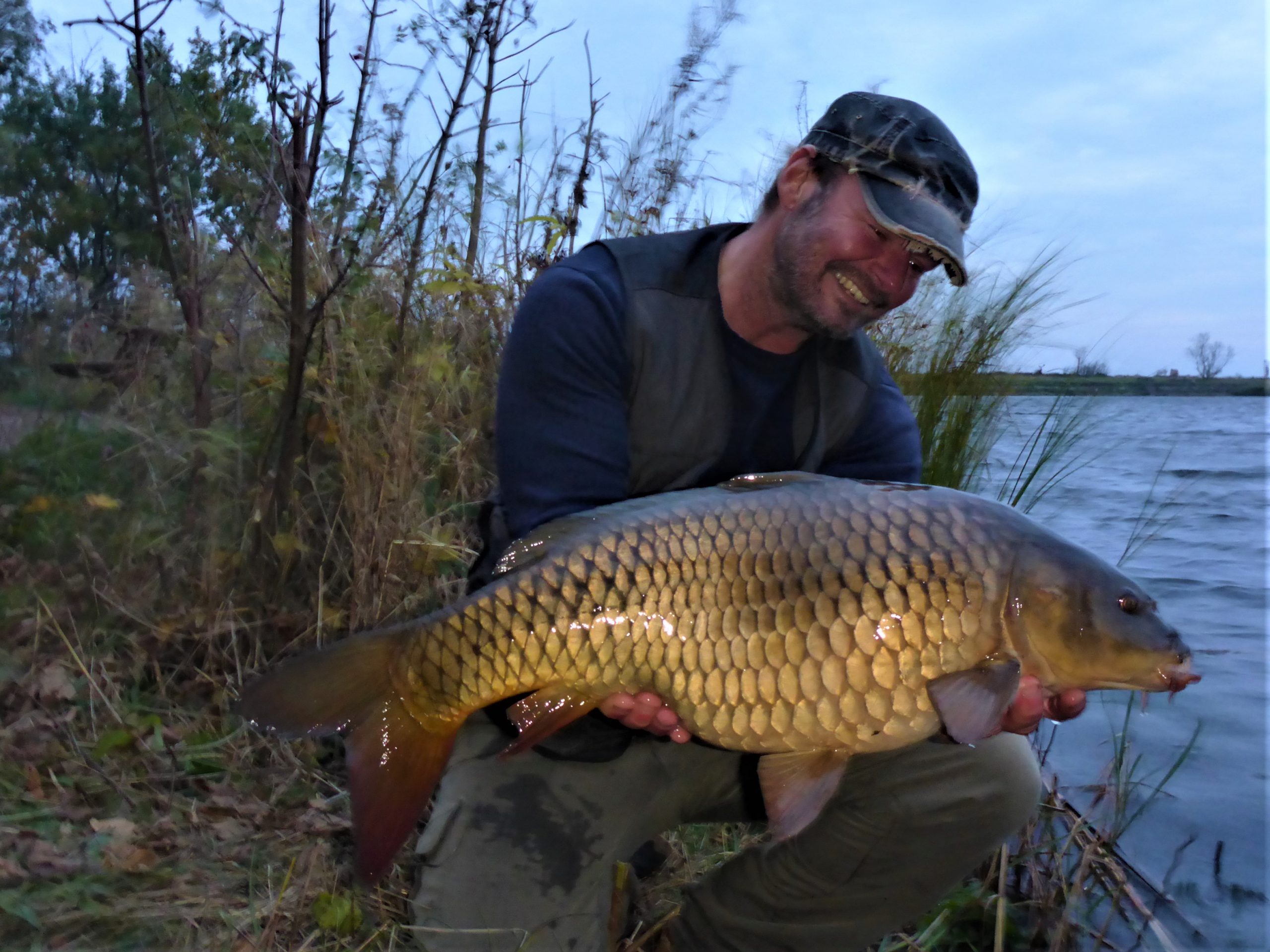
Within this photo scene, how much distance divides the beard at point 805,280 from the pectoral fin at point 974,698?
645 millimetres

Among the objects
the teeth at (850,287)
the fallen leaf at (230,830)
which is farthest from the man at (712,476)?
the fallen leaf at (230,830)

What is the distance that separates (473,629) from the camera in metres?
1.18

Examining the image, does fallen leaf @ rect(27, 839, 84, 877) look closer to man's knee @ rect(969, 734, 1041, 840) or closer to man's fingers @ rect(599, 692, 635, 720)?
man's fingers @ rect(599, 692, 635, 720)

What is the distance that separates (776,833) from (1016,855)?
878 millimetres

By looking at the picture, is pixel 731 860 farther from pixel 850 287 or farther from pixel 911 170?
pixel 911 170

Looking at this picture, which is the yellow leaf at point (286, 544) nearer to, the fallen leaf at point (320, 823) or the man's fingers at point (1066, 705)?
the fallen leaf at point (320, 823)

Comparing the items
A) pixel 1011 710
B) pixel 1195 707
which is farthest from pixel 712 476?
pixel 1195 707

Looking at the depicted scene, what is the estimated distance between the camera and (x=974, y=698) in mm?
1121

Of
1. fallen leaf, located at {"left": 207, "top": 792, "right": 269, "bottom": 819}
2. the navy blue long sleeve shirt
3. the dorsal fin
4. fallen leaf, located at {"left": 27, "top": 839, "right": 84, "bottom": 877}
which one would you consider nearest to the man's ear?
the navy blue long sleeve shirt

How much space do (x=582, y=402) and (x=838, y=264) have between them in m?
0.46

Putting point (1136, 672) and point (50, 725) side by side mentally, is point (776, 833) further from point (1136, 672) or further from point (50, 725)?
point (50, 725)

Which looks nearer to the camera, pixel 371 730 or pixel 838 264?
pixel 371 730

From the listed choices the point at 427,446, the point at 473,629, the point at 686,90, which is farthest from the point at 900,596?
the point at 686,90

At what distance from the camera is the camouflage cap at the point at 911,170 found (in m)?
1.49
